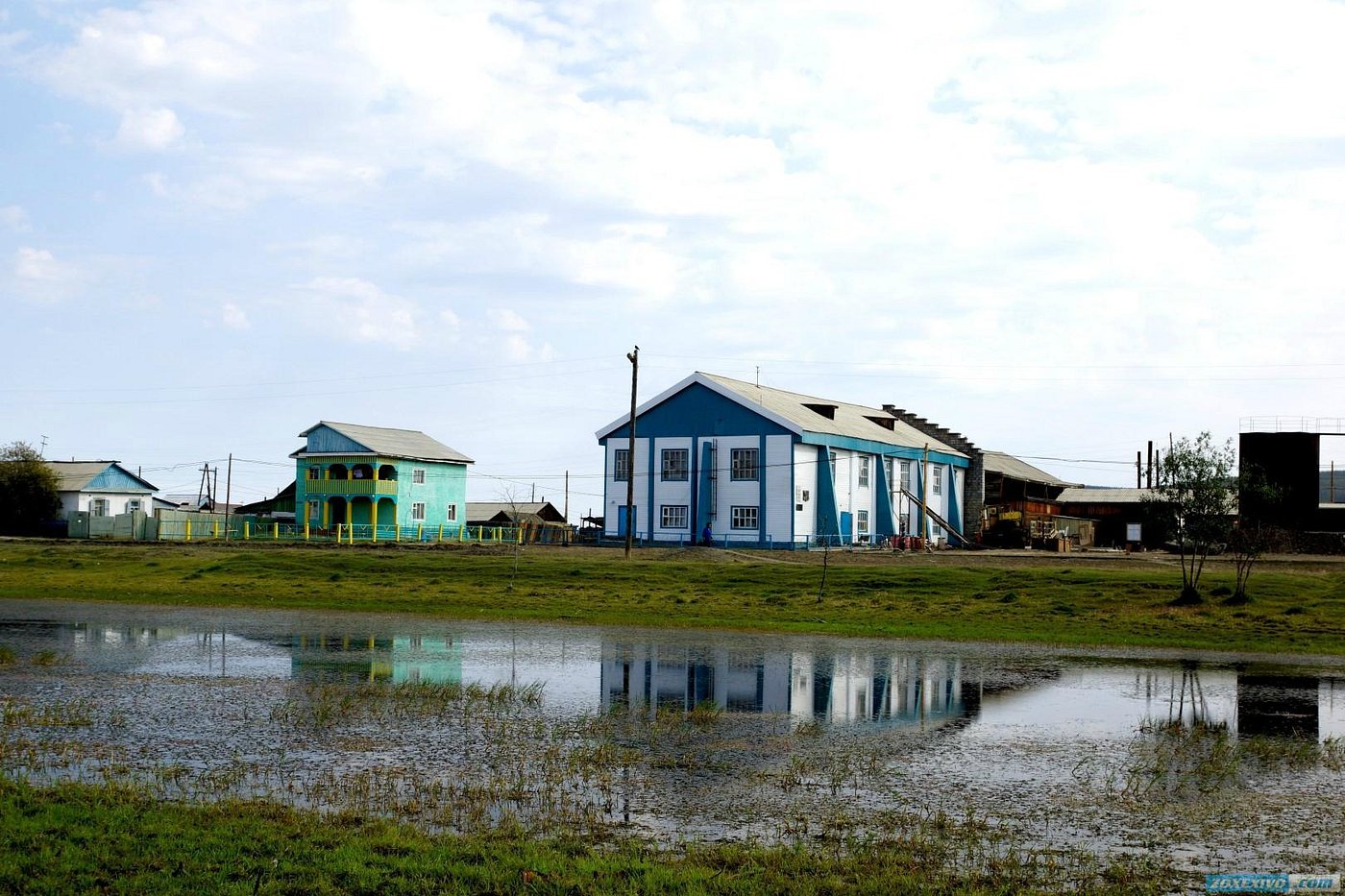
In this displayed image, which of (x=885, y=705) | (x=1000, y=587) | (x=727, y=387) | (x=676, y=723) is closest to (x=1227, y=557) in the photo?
(x=1000, y=587)

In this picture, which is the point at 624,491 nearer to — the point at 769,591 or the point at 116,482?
the point at 769,591

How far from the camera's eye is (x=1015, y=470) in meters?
95.6

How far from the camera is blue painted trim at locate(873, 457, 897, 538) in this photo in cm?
7131

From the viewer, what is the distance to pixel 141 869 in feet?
27.3

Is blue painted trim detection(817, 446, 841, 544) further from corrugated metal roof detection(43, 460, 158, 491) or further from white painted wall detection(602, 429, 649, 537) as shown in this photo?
corrugated metal roof detection(43, 460, 158, 491)

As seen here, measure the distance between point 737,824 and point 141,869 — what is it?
178 inches

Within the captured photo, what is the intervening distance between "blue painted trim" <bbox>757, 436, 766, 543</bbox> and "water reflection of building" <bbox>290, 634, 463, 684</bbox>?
38127mm

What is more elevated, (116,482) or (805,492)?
(116,482)

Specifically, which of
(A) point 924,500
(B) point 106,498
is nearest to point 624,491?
(A) point 924,500

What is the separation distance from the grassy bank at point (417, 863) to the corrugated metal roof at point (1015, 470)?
8019 centimetres

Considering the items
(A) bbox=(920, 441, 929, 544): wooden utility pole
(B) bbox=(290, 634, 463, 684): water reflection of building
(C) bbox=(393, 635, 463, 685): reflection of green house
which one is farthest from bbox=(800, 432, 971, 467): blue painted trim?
(C) bbox=(393, 635, 463, 685): reflection of green house

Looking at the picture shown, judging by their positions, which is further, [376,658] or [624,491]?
[624,491]

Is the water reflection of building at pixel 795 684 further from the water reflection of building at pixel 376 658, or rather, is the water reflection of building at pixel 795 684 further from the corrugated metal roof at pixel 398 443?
the corrugated metal roof at pixel 398 443

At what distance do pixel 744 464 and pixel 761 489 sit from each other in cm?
181
